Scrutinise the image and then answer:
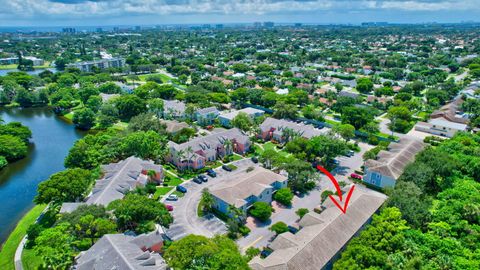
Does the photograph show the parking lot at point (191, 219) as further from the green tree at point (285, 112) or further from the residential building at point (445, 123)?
the residential building at point (445, 123)

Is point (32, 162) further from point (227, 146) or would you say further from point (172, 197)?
point (227, 146)

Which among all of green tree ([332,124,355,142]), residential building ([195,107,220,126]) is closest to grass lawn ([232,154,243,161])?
residential building ([195,107,220,126])

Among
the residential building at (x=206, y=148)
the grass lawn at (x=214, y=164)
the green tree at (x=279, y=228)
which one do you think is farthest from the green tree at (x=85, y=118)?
the green tree at (x=279, y=228)

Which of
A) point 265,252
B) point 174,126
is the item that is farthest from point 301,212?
point 174,126

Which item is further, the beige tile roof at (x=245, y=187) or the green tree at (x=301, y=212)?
the beige tile roof at (x=245, y=187)

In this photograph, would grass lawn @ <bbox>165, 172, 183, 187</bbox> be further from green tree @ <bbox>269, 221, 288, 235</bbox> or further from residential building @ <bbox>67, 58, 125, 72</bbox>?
residential building @ <bbox>67, 58, 125, 72</bbox>

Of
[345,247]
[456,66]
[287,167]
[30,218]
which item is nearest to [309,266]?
[345,247]
